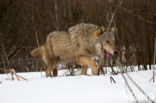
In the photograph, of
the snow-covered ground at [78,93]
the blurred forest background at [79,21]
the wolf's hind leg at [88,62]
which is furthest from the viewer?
the blurred forest background at [79,21]

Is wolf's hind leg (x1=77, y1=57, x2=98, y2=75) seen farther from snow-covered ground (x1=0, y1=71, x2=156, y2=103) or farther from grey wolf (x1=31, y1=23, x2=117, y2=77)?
snow-covered ground (x1=0, y1=71, x2=156, y2=103)

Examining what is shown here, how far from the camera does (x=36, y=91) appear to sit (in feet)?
9.42

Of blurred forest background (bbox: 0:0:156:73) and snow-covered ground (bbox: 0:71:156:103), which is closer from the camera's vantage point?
snow-covered ground (bbox: 0:71:156:103)

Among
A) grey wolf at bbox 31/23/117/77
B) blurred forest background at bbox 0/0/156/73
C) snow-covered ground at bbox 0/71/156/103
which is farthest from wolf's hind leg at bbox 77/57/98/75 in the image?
snow-covered ground at bbox 0/71/156/103

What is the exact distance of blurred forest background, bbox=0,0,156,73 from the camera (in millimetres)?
5707

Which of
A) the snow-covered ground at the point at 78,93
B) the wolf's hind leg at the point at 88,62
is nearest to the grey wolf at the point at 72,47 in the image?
the wolf's hind leg at the point at 88,62

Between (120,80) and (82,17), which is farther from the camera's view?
(82,17)

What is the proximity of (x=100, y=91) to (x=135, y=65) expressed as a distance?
3.43 meters

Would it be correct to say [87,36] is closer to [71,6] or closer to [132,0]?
[132,0]

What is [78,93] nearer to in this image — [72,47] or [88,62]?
[88,62]

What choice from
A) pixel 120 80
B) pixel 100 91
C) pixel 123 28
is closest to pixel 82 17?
pixel 123 28

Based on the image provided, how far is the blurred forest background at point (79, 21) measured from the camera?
225 inches

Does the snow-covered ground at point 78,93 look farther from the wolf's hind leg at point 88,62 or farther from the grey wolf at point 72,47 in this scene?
the grey wolf at point 72,47

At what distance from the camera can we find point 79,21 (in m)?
7.86
